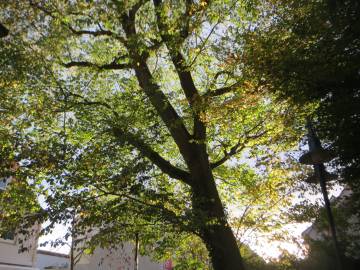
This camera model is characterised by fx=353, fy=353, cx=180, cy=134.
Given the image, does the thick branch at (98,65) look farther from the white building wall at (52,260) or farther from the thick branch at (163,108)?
the white building wall at (52,260)

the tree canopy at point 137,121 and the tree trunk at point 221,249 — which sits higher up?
the tree canopy at point 137,121

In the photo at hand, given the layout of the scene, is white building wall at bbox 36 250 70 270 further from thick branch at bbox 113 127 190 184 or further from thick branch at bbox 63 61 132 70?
thick branch at bbox 113 127 190 184

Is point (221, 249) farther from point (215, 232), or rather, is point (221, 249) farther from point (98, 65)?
point (98, 65)

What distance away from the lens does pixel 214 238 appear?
9.44 metres

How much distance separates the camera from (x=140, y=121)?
456 inches

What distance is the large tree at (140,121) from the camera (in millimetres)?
8688

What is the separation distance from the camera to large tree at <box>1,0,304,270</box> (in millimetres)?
8688

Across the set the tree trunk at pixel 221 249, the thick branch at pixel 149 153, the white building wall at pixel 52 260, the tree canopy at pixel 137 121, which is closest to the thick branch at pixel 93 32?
the tree canopy at pixel 137 121

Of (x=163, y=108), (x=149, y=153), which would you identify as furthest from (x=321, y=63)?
(x=149, y=153)

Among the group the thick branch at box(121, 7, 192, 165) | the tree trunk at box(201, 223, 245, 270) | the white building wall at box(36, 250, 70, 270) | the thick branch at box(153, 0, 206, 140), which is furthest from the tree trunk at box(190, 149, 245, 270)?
the white building wall at box(36, 250, 70, 270)

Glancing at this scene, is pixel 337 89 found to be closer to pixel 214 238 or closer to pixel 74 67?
pixel 214 238

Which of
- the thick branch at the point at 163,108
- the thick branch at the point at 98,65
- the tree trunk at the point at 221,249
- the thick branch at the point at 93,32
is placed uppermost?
the thick branch at the point at 93,32

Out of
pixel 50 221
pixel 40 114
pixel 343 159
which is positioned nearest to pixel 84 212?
pixel 50 221

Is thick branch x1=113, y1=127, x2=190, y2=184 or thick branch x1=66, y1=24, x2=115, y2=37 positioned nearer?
thick branch x1=113, y1=127, x2=190, y2=184
